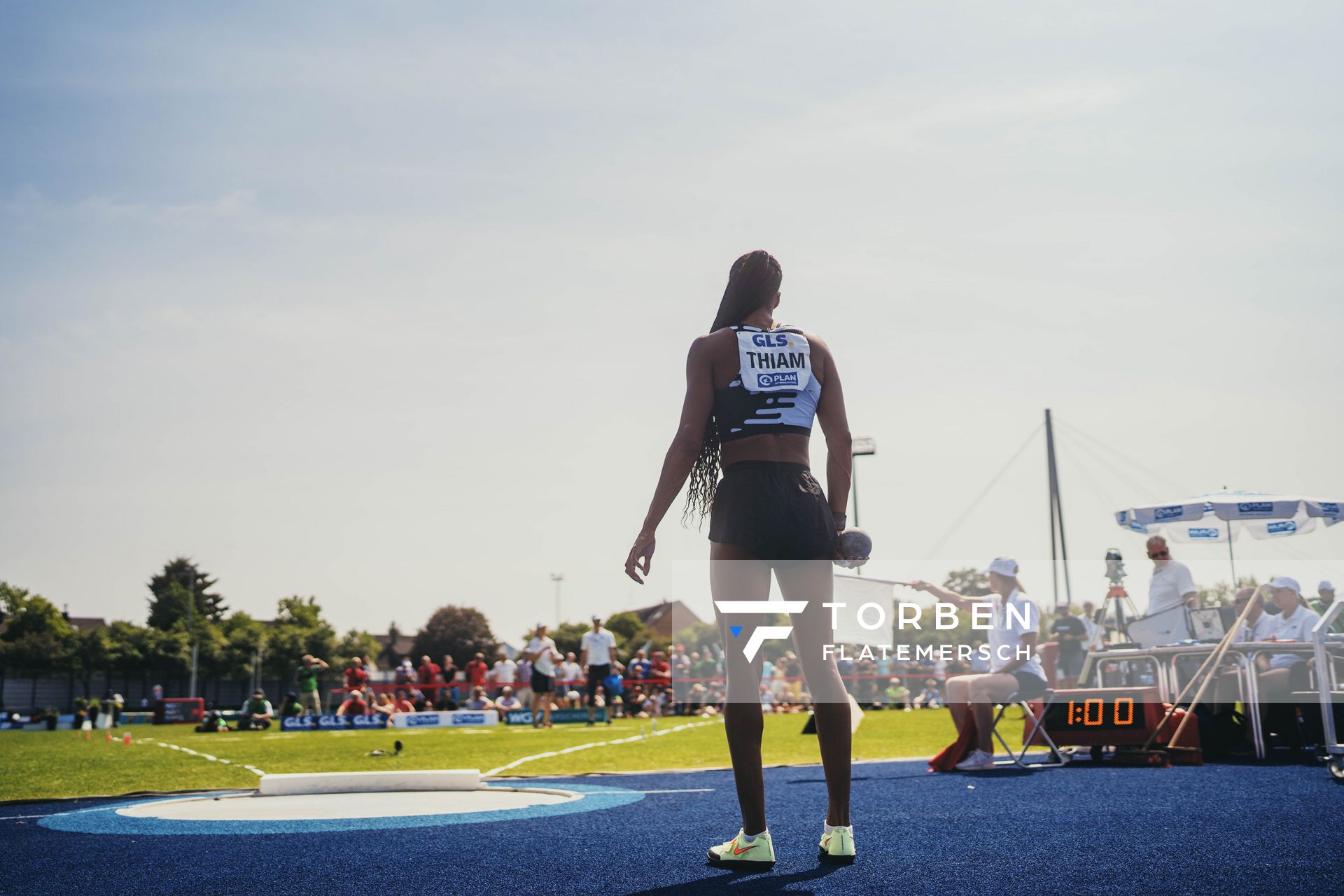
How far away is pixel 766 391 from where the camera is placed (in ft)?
12.6

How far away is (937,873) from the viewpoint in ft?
11.3

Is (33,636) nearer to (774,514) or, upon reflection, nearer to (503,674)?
(503,674)

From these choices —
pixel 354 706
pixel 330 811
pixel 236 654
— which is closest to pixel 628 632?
pixel 236 654

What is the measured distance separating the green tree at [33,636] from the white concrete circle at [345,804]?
69952 millimetres

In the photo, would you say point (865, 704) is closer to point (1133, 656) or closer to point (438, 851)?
point (1133, 656)

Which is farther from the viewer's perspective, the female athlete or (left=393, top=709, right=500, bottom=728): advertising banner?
(left=393, top=709, right=500, bottom=728): advertising banner

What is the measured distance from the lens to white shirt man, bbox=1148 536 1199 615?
10.9 meters

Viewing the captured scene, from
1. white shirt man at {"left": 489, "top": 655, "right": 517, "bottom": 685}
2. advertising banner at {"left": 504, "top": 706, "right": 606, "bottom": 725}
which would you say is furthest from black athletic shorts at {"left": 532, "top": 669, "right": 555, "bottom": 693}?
white shirt man at {"left": 489, "top": 655, "right": 517, "bottom": 685}

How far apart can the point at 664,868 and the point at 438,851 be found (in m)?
1.04

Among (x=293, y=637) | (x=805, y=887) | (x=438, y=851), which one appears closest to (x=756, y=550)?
(x=805, y=887)

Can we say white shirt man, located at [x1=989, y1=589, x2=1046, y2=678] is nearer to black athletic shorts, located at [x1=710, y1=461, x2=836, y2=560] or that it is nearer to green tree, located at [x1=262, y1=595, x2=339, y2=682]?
black athletic shorts, located at [x1=710, y1=461, x2=836, y2=560]

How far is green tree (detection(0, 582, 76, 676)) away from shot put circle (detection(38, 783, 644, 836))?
229 ft

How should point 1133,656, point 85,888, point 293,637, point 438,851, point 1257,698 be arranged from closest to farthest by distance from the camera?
point 85,888, point 438,851, point 1257,698, point 1133,656, point 293,637

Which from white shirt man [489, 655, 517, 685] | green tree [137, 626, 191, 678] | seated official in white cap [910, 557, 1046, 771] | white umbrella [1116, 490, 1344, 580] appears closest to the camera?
seated official in white cap [910, 557, 1046, 771]
